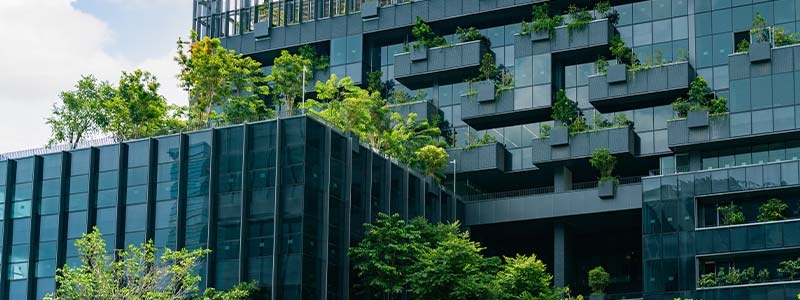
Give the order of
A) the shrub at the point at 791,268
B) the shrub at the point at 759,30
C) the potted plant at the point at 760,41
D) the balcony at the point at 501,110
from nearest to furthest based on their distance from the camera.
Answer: the shrub at the point at 791,268
the potted plant at the point at 760,41
the shrub at the point at 759,30
the balcony at the point at 501,110

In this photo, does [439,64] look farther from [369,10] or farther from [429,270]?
[429,270]

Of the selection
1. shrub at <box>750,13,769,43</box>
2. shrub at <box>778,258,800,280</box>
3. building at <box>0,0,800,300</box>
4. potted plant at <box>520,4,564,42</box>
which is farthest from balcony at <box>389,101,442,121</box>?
shrub at <box>778,258,800,280</box>

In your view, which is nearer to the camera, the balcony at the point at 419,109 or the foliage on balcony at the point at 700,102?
the foliage on balcony at the point at 700,102

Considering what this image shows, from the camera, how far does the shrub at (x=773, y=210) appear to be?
3172 inches

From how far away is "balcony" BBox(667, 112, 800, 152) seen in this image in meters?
84.4

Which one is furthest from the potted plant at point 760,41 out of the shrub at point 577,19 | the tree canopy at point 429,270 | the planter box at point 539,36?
the tree canopy at point 429,270

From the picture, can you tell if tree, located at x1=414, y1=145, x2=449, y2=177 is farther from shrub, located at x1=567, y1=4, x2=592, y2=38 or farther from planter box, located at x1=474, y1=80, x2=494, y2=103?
shrub, located at x1=567, y1=4, x2=592, y2=38

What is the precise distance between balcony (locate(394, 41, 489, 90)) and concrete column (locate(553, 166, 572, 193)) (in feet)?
32.3

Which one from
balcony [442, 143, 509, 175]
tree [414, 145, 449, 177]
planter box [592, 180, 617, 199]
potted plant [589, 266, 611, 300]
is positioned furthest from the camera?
balcony [442, 143, 509, 175]

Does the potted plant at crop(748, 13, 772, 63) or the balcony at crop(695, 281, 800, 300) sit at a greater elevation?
the potted plant at crop(748, 13, 772, 63)

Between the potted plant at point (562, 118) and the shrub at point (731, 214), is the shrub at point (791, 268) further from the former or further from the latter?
the potted plant at point (562, 118)

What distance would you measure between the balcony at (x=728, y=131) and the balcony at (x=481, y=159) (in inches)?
494

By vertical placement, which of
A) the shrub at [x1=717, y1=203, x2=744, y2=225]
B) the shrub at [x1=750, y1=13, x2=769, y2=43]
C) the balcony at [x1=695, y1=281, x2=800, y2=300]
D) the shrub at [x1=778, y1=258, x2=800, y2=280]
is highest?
the shrub at [x1=750, y1=13, x2=769, y2=43]

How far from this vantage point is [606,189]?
90.7 metres
